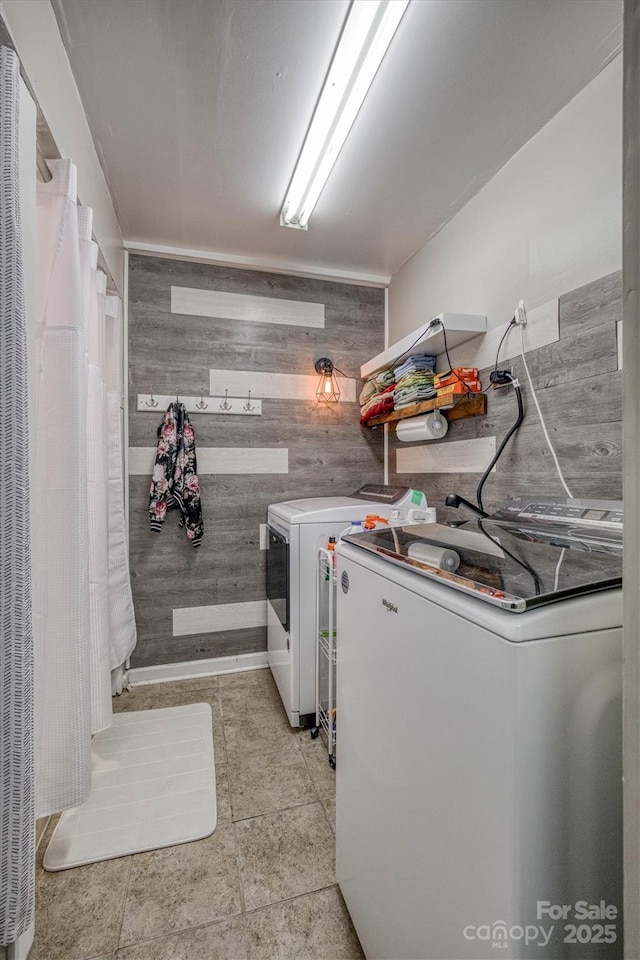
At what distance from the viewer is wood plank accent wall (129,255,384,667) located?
8.21 ft

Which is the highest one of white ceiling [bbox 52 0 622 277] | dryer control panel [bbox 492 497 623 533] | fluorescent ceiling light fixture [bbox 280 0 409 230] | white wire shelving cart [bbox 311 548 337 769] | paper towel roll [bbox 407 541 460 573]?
white ceiling [bbox 52 0 622 277]

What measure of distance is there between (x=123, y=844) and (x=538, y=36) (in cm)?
290

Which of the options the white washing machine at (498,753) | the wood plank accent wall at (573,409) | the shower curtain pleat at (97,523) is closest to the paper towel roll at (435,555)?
the white washing machine at (498,753)

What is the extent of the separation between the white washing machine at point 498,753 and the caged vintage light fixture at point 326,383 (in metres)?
1.99

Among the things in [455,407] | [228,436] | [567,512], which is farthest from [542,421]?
[228,436]

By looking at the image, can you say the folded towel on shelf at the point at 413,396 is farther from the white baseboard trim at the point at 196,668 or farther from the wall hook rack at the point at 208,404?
the white baseboard trim at the point at 196,668

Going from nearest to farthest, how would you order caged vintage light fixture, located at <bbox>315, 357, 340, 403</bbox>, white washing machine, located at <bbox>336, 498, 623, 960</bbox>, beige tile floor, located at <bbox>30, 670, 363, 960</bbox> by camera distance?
white washing machine, located at <bbox>336, 498, 623, 960</bbox>, beige tile floor, located at <bbox>30, 670, 363, 960</bbox>, caged vintage light fixture, located at <bbox>315, 357, 340, 403</bbox>

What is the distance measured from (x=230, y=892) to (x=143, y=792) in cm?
59

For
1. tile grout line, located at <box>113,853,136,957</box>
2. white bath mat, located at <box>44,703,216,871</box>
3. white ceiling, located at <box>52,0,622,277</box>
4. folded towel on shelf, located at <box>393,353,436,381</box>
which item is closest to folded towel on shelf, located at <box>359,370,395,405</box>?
folded towel on shelf, located at <box>393,353,436,381</box>

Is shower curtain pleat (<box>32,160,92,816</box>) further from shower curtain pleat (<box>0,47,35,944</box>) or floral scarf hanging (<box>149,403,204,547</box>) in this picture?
floral scarf hanging (<box>149,403,204,547</box>)

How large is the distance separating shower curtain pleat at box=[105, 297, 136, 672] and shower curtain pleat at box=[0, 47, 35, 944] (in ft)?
3.59

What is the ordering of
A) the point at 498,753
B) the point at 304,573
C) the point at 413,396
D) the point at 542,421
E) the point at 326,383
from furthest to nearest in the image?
the point at 326,383 → the point at 413,396 → the point at 304,573 → the point at 542,421 → the point at 498,753

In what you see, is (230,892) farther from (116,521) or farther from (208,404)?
(208,404)

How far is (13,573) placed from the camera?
31.7 inches
